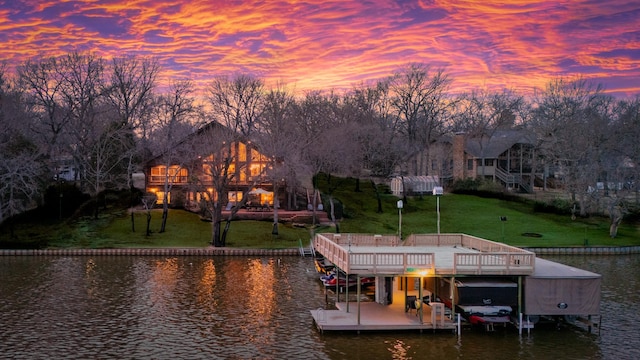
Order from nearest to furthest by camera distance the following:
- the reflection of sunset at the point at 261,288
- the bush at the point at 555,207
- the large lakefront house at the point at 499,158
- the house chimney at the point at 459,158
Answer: the reflection of sunset at the point at 261,288
the bush at the point at 555,207
the large lakefront house at the point at 499,158
the house chimney at the point at 459,158

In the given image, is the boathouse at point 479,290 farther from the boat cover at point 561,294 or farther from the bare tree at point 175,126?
the bare tree at point 175,126

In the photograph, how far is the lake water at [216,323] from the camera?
31.7 m

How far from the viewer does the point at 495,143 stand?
364 feet

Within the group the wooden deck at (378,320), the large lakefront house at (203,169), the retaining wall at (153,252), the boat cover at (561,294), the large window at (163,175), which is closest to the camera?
A: the wooden deck at (378,320)

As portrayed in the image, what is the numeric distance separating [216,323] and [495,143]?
8350cm

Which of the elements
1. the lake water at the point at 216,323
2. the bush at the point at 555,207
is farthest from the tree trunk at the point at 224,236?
the bush at the point at 555,207

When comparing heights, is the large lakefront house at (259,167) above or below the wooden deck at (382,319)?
above

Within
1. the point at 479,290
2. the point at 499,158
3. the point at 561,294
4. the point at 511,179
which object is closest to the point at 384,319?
the point at 479,290

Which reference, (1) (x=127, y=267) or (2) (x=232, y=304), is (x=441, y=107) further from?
(2) (x=232, y=304)

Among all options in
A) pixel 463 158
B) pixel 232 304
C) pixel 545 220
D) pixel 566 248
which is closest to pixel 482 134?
pixel 463 158

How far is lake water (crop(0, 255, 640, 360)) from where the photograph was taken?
31719mm

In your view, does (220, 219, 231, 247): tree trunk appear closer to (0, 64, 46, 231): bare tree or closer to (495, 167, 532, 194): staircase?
(0, 64, 46, 231): bare tree

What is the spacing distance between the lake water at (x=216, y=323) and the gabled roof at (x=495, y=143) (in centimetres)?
5271

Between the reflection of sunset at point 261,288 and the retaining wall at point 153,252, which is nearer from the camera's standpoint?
the reflection of sunset at point 261,288
